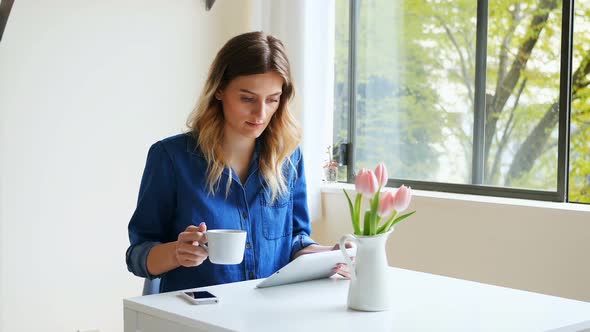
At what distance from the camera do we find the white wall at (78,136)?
3.28 metres

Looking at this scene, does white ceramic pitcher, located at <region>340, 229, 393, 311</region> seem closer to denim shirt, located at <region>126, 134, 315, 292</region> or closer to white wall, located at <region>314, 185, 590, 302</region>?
denim shirt, located at <region>126, 134, 315, 292</region>

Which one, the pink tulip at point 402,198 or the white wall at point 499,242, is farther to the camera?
the white wall at point 499,242

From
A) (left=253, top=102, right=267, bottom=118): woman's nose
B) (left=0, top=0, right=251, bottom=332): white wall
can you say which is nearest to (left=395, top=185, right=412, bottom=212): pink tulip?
(left=253, top=102, right=267, bottom=118): woman's nose

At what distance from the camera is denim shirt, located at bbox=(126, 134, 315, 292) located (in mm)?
2127

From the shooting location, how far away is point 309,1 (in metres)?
3.94

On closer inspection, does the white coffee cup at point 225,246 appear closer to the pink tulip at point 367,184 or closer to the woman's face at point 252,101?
the pink tulip at point 367,184

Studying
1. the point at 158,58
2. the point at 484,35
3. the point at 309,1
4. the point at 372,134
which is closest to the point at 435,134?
the point at 372,134

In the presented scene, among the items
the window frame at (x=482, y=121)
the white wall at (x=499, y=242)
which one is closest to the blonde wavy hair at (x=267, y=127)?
the white wall at (x=499, y=242)

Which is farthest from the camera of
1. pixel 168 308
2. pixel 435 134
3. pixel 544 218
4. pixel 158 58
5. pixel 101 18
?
pixel 435 134

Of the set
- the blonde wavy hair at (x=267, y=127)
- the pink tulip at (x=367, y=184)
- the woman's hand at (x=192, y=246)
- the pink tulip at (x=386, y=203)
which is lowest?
the woman's hand at (x=192, y=246)

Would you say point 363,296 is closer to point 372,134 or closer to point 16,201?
point 16,201

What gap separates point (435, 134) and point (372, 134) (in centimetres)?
34

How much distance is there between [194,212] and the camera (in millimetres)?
2152

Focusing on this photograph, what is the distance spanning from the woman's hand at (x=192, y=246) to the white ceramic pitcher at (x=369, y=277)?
33cm
